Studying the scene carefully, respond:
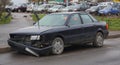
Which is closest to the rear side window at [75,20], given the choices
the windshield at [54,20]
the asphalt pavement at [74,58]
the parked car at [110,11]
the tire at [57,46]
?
the windshield at [54,20]

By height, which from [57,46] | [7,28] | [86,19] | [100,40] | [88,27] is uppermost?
[86,19]

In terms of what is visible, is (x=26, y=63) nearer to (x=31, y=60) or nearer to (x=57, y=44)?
(x=31, y=60)

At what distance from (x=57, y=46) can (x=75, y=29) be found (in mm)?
1243

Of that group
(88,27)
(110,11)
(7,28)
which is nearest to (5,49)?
(88,27)

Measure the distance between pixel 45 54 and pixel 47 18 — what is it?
1.98 meters

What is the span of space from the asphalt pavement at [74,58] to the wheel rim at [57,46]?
0.20 metres

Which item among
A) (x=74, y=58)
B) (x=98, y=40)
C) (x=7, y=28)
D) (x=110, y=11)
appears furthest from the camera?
(x=110, y=11)

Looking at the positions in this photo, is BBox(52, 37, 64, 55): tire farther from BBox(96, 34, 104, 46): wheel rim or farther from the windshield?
BBox(96, 34, 104, 46): wheel rim

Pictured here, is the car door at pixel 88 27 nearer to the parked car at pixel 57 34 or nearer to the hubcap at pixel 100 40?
the parked car at pixel 57 34

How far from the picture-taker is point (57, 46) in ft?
41.4

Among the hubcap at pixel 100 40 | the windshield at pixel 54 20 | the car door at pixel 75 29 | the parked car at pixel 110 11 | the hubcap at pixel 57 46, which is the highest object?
the windshield at pixel 54 20

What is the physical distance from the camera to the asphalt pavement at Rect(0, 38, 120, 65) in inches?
436

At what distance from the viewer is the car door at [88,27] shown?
555 inches

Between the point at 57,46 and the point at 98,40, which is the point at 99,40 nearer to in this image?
the point at 98,40
